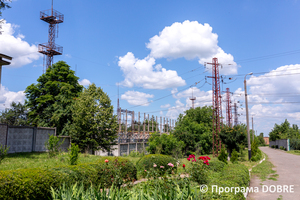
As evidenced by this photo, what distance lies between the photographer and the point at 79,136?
70.6 ft

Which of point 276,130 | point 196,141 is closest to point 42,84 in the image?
point 196,141

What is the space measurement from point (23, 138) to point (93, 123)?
251 inches

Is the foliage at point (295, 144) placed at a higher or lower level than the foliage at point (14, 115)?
lower

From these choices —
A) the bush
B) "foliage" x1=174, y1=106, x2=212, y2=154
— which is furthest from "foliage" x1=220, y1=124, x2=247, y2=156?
the bush

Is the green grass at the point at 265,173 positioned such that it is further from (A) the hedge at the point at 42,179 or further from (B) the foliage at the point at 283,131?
(B) the foliage at the point at 283,131

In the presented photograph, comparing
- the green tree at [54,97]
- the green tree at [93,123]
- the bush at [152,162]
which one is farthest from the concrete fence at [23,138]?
the bush at [152,162]

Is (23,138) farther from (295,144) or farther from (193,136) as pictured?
(295,144)

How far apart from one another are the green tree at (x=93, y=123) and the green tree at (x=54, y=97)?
416cm

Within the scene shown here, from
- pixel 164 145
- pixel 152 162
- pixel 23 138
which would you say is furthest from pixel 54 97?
pixel 152 162

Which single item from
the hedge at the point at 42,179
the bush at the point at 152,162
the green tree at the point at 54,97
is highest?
the green tree at the point at 54,97

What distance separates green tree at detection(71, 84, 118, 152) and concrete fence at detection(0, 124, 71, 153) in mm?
2908

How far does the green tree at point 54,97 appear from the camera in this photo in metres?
25.8

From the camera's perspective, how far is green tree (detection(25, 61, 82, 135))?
25.8 meters

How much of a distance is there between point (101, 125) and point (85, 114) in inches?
75.2
